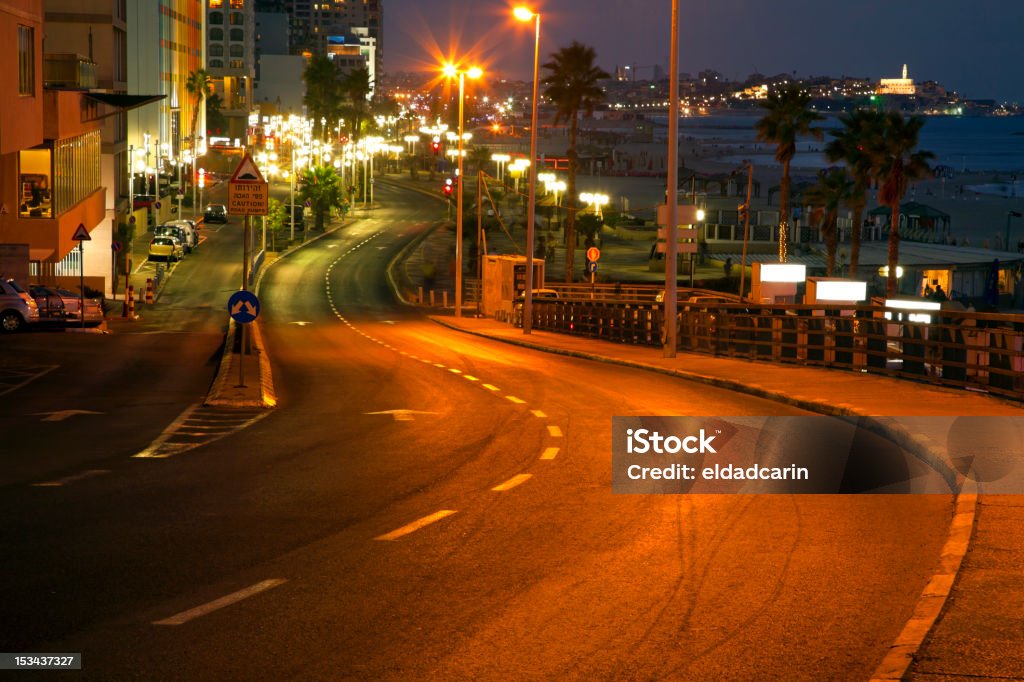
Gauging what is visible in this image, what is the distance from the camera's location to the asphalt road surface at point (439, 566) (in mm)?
7613

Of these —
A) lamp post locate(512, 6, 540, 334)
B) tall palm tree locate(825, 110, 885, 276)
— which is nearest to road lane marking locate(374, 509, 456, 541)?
lamp post locate(512, 6, 540, 334)

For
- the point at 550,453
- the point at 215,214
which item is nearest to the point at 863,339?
the point at 550,453

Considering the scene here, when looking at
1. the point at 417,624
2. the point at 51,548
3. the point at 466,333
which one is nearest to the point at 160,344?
the point at 466,333

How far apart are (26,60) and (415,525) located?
137 feet

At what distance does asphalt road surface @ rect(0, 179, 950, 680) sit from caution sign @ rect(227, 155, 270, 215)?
6416 millimetres

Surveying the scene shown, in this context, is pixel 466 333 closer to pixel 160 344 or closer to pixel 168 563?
pixel 160 344

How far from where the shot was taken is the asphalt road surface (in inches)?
300

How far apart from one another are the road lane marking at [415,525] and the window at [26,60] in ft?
129

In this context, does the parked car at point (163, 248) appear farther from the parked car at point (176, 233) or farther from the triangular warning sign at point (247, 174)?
the triangular warning sign at point (247, 174)

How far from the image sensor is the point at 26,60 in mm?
A: 47656

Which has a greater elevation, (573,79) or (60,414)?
(573,79)

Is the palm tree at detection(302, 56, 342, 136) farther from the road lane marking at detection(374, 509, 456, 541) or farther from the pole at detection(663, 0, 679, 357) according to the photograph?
the road lane marking at detection(374, 509, 456, 541)

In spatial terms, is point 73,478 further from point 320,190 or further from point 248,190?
point 320,190

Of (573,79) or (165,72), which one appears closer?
(573,79)
